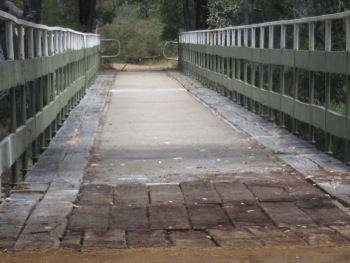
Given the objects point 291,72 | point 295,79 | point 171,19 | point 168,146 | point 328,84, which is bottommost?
point 168,146

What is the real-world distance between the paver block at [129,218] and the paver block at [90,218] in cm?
6

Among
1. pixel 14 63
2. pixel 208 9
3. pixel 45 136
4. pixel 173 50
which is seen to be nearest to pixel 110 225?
pixel 14 63

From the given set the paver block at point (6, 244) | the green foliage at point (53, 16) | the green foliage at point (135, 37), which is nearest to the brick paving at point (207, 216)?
the paver block at point (6, 244)

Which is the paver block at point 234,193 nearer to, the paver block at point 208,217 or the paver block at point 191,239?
the paver block at point 208,217

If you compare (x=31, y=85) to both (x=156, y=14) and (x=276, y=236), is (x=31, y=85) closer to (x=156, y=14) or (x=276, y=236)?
(x=276, y=236)

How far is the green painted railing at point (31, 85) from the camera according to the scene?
26.2ft

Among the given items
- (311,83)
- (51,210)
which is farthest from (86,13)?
(51,210)

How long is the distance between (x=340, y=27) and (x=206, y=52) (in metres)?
6.40

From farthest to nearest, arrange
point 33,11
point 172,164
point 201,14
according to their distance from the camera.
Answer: point 201,14 → point 33,11 → point 172,164

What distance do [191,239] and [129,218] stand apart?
80 cm

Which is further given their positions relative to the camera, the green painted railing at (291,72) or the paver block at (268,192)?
the green painted railing at (291,72)

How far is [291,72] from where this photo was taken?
15.6 metres

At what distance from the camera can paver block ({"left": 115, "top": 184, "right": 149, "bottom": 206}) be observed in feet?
23.9

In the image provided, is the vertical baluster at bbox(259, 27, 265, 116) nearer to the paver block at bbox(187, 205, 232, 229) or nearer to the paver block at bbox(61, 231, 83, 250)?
the paver block at bbox(187, 205, 232, 229)
